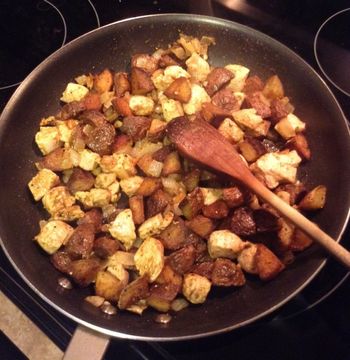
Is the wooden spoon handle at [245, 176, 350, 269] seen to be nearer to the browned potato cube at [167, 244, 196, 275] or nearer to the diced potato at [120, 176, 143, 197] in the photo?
the browned potato cube at [167, 244, 196, 275]

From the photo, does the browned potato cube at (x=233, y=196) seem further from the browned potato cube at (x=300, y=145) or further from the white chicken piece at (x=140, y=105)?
the white chicken piece at (x=140, y=105)

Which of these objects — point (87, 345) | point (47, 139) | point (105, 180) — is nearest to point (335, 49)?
point (105, 180)

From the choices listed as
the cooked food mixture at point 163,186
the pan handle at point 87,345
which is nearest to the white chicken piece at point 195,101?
the cooked food mixture at point 163,186

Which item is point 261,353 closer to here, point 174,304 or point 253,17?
point 174,304

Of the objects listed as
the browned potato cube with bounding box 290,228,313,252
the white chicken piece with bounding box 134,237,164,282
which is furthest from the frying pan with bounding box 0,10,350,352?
the white chicken piece with bounding box 134,237,164,282

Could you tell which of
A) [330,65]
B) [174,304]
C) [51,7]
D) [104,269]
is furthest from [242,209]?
[51,7]

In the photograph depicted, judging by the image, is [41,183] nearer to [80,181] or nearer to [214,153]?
[80,181]
